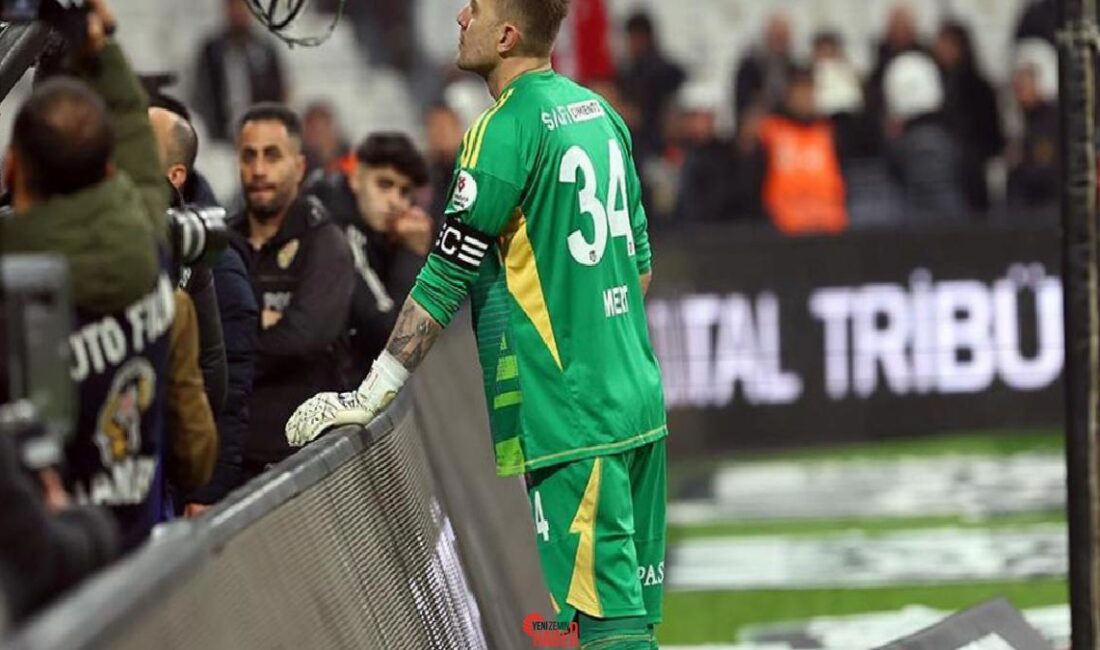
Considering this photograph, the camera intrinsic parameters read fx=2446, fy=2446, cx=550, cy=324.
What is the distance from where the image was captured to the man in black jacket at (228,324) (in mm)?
7945

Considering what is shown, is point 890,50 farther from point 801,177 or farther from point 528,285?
point 528,285

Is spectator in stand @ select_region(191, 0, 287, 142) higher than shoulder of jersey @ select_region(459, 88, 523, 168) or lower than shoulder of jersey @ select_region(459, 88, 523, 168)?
lower

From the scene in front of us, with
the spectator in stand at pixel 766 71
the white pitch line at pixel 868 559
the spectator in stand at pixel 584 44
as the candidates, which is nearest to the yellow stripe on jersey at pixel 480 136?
the white pitch line at pixel 868 559

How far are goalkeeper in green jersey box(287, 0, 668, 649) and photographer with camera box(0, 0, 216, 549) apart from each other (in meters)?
1.30

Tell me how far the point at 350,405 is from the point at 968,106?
16.5 meters

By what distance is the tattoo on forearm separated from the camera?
6.56 metres

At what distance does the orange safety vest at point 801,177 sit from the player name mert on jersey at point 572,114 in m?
14.8

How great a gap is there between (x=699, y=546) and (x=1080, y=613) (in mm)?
5102

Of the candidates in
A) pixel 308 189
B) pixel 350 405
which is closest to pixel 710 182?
pixel 308 189

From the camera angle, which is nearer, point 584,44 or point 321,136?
point 321,136

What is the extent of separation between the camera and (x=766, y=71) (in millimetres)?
23094

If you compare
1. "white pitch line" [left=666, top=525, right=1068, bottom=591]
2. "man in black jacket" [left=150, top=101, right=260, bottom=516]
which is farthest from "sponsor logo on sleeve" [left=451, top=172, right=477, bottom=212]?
"white pitch line" [left=666, top=525, right=1068, bottom=591]

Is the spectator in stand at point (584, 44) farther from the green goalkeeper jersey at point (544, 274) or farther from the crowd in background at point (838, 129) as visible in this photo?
the green goalkeeper jersey at point (544, 274)

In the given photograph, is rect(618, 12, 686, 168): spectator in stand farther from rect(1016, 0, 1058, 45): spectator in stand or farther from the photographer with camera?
the photographer with camera
